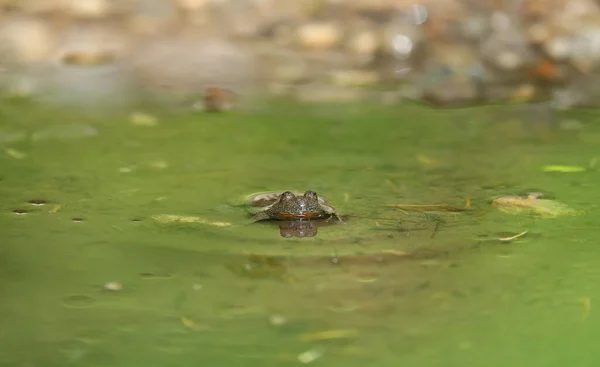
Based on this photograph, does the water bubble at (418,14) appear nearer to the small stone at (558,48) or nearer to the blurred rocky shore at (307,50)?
the blurred rocky shore at (307,50)

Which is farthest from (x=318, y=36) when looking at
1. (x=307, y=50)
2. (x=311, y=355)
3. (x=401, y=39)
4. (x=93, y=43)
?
(x=311, y=355)

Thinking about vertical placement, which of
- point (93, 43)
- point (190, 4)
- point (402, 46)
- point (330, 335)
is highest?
point (190, 4)

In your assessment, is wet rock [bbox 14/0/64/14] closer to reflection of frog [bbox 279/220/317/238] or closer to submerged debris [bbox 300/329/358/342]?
reflection of frog [bbox 279/220/317/238]

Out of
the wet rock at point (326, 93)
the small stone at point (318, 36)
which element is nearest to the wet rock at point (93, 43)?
the small stone at point (318, 36)

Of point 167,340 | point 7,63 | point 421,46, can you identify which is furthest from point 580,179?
point 7,63

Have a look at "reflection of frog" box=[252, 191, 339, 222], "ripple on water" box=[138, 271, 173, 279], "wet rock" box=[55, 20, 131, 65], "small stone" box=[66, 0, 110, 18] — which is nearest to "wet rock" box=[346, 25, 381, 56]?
"wet rock" box=[55, 20, 131, 65]

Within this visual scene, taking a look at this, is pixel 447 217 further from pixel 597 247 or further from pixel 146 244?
pixel 146 244

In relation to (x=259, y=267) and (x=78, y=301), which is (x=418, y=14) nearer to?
(x=259, y=267)
